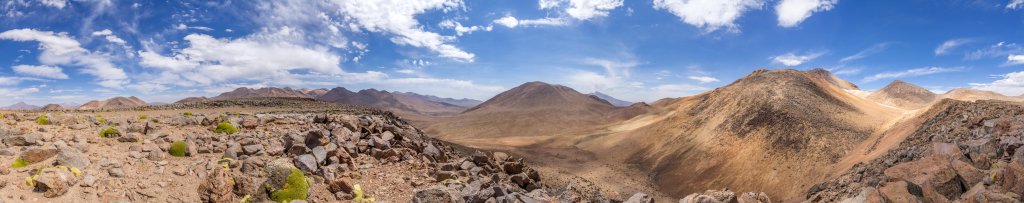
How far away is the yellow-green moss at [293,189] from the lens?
1025 cm

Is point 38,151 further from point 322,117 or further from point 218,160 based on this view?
point 322,117

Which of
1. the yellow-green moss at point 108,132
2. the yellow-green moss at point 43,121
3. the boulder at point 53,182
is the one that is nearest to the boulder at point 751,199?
the boulder at point 53,182

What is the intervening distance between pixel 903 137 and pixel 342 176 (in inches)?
1314

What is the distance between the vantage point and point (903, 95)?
275ft

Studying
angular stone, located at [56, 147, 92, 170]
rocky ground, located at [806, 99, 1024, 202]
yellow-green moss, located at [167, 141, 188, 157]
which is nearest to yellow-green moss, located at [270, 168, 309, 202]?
yellow-green moss, located at [167, 141, 188, 157]

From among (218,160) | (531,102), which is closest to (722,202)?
(218,160)

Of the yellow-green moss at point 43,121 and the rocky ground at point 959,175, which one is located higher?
the yellow-green moss at point 43,121

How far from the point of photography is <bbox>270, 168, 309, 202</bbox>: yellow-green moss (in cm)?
1025

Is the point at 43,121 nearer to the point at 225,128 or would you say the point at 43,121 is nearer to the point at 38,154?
the point at 225,128

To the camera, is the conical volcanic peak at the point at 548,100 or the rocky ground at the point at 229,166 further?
the conical volcanic peak at the point at 548,100

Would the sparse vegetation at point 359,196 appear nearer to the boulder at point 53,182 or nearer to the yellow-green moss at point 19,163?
the boulder at point 53,182

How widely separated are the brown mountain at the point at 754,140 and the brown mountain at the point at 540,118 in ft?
122

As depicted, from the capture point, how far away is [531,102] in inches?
5679

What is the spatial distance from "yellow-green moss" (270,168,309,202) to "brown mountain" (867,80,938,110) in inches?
3794
